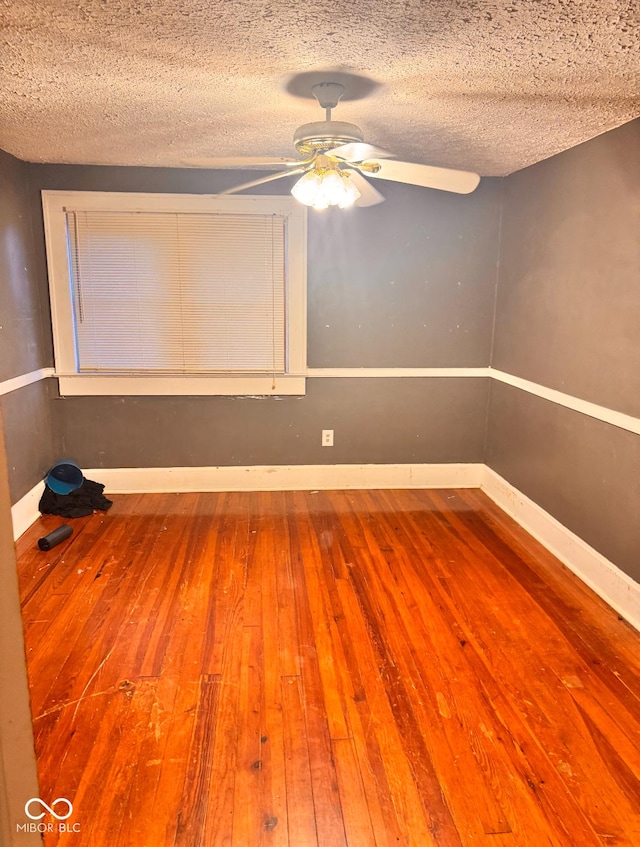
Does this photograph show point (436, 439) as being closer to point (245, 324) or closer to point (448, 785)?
point (245, 324)

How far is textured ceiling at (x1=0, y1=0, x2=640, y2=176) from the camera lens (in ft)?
5.16

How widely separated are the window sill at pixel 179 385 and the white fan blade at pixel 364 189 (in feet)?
4.79

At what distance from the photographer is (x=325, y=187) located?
2.18 meters

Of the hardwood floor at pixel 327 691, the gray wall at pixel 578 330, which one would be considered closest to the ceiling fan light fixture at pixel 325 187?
the gray wall at pixel 578 330

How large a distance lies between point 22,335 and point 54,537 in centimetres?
124

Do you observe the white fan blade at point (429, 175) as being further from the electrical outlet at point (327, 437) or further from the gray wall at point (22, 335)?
the gray wall at point (22, 335)

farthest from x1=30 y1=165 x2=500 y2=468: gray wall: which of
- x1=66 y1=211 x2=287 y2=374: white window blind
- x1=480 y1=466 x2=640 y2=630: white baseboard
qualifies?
x1=480 y1=466 x2=640 y2=630: white baseboard

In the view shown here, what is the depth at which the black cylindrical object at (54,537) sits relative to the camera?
3206mm

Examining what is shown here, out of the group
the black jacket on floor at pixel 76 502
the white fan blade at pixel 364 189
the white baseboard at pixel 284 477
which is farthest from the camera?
the white baseboard at pixel 284 477

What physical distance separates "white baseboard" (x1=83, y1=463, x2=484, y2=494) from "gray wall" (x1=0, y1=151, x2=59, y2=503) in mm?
517

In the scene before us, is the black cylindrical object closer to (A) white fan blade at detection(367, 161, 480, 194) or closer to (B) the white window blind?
(B) the white window blind

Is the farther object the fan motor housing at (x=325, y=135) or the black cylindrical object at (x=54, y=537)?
the black cylindrical object at (x=54, y=537)

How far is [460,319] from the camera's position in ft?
13.3

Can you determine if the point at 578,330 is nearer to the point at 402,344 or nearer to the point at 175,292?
the point at 402,344
